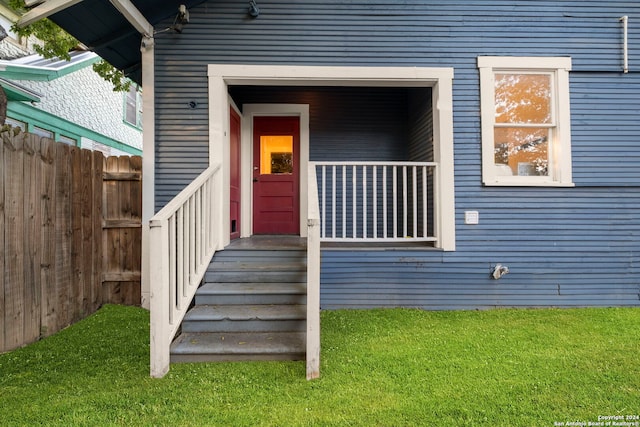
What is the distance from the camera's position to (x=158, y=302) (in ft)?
7.61

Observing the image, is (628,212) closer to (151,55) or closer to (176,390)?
(176,390)

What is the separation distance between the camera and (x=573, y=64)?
3.84 metres

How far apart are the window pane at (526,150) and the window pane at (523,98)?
0.39ft

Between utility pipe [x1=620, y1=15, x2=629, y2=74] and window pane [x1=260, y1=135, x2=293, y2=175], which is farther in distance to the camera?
window pane [x1=260, y1=135, x2=293, y2=175]

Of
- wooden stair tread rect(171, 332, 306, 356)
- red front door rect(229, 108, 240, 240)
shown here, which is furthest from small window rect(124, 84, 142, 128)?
wooden stair tread rect(171, 332, 306, 356)

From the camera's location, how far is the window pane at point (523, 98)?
12.8 ft

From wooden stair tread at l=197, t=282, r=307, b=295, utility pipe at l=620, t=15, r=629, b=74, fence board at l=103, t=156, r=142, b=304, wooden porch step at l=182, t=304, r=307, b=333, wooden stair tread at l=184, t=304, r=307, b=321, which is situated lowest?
wooden porch step at l=182, t=304, r=307, b=333

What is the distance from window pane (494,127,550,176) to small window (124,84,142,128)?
335 inches

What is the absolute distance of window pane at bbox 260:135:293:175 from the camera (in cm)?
529

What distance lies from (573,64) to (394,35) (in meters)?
1.97

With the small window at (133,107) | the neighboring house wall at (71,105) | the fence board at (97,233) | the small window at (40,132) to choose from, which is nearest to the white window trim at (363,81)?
the fence board at (97,233)

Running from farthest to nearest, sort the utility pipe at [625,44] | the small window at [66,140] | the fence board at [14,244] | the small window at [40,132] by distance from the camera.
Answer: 1. the small window at [66,140]
2. the small window at [40,132]
3. the utility pipe at [625,44]
4. the fence board at [14,244]

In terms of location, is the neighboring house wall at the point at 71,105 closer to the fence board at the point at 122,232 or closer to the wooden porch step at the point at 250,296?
the fence board at the point at 122,232

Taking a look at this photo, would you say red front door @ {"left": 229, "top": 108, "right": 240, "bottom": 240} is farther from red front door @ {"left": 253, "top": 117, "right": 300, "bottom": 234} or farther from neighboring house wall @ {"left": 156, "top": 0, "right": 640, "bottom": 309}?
neighboring house wall @ {"left": 156, "top": 0, "right": 640, "bottom": 309}
